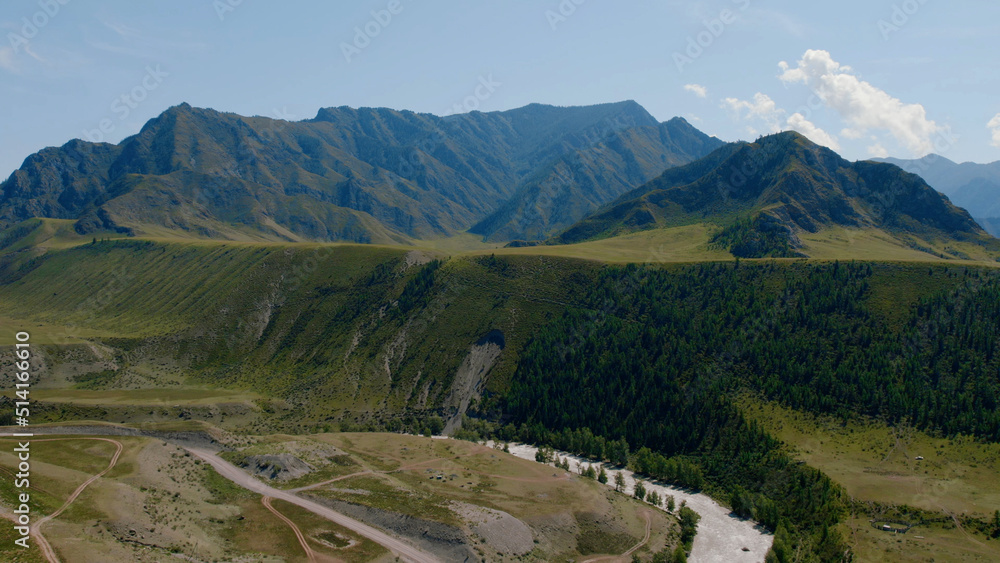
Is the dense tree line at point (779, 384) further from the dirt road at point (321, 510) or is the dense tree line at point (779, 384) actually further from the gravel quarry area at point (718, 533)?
the dirt road at point (321, 510)

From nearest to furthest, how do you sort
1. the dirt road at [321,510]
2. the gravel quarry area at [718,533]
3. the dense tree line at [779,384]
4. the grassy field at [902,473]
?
1. the dirt road at [321,510]
2. the grassy field at [902,473]
3. the gravel quarry area at [718,533]
4. the dense tree line at [779,384]

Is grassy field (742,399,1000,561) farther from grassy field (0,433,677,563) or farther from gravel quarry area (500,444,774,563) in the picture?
grassy field (0,433,677,563)

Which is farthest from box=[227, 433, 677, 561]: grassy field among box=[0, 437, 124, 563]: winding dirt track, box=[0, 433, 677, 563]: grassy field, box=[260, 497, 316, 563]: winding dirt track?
box=[0, 437, 124, 563]: winding dirt track

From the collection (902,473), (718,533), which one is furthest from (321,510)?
(902,473)

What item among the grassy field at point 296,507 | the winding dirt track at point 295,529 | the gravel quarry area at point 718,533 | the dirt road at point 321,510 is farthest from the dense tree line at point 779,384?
the winding dirt track at point 295,529

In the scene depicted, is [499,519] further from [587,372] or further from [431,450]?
[587,372]

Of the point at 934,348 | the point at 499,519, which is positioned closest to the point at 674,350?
the point at 934,348
